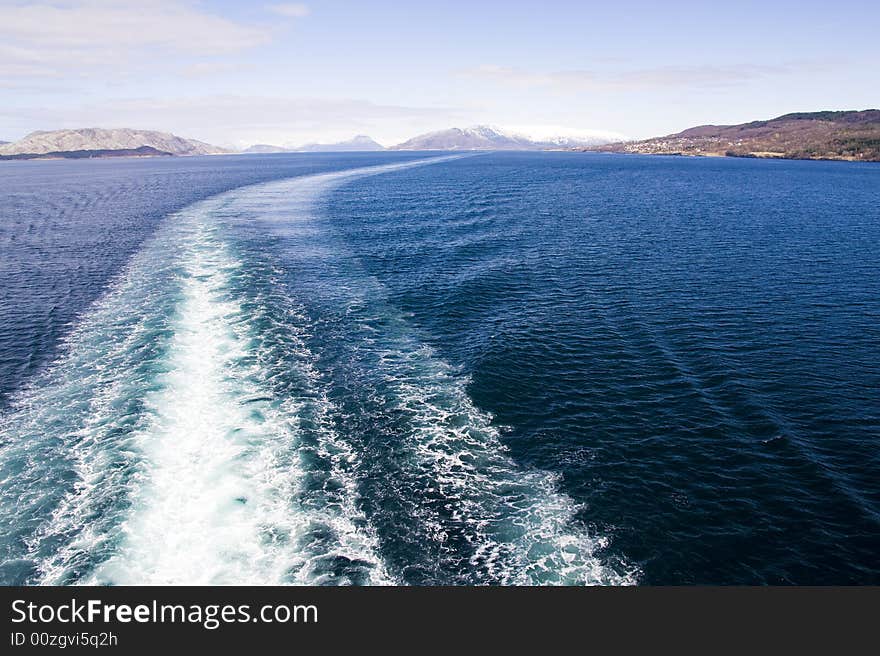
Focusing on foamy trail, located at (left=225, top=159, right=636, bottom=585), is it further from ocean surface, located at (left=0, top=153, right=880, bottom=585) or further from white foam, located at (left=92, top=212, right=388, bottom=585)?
white foam, located at (left=92, top=212, right=388, bottom=585)

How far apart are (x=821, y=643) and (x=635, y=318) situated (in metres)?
43.5

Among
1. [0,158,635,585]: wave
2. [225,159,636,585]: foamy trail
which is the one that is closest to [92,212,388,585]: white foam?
[0,158,635,585]: wave

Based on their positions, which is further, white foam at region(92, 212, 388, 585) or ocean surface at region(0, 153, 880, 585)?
ocean surface at region(0, 153, 880, 585)

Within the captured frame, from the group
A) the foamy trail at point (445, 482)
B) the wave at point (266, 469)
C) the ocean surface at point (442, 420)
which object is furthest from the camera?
the ocean surface at point (442, 420)

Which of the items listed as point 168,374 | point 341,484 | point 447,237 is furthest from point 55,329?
point 447,237

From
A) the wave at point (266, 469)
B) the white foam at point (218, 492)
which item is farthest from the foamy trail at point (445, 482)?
the white foam at point (218, 492)

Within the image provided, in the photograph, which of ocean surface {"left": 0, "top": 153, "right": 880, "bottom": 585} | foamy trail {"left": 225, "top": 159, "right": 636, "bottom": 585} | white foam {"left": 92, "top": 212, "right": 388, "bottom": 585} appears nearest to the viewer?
white foam {"left": 92, "top": 212, "right": 388, "bottom": 585}

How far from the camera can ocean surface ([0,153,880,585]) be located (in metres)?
30.8

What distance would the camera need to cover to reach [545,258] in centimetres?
9312

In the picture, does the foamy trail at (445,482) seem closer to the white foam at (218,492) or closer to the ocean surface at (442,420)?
the ocean surface at (442,420)

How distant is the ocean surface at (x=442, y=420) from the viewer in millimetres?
30844

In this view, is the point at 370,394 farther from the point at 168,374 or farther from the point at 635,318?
the point at 635,318

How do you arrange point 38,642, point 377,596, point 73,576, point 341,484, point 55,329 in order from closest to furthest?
point 38,642, point 377,596, point 73,576, point 341,484, point 55,329

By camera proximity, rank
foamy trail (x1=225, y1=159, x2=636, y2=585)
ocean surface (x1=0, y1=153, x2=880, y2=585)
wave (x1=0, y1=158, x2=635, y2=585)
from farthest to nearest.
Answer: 1. ocean surface (x1=0, y1=153, x2=880, y2=585)
2. foamy trail (x1=225, y1=159, x2=636, y2=585)
3. wave (x1=0, y1=158, x2=635, y2=585)
